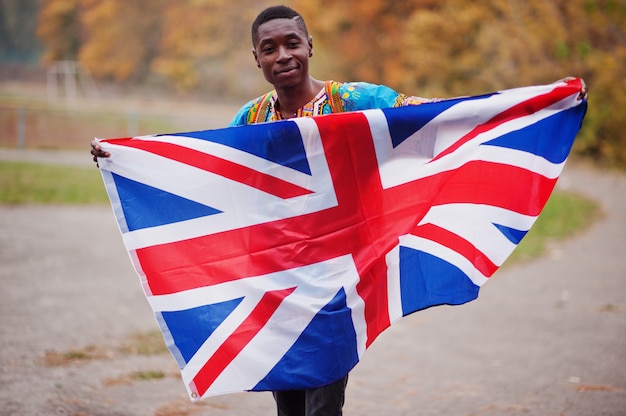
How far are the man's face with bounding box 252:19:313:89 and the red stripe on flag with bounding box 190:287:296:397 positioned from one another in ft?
3.07

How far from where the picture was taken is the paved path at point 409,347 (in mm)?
4527

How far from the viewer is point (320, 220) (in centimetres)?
307

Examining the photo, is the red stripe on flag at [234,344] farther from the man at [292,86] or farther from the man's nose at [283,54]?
the man's nose at [283,54]

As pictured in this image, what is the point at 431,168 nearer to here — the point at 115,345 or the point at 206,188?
the point at 206,188

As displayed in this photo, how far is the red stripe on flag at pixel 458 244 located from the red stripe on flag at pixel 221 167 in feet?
1.98

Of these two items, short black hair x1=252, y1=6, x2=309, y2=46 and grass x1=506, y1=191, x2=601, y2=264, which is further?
grass x1=506, y1=191, x2=601, y2=264

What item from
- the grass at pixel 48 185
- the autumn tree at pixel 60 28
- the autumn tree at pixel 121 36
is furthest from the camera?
the autumn tree at pixel 60 28

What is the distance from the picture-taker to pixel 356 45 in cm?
3425

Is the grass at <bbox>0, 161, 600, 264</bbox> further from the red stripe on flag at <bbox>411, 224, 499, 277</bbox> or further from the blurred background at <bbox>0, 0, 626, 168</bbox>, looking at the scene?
the red stripe on flag at <bbox>411, 224, 499, 277</bbox>

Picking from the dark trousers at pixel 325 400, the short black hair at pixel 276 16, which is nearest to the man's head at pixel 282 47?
the short black hair at pixel 276 16

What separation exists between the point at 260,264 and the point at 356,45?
32343mm

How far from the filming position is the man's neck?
312 cm

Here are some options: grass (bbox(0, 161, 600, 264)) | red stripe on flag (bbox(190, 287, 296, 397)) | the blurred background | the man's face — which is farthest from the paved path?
the blurred background

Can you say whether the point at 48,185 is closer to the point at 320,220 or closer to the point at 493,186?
the point at 320,220
